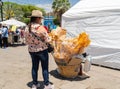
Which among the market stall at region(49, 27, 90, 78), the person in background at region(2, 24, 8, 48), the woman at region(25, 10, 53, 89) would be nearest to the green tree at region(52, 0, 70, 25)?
the person in background at region(2, 24, 8, 48)

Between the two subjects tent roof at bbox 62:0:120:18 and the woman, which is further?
tent roof at bbox 62:0:120:18

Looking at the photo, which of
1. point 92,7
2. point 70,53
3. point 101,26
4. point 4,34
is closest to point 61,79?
point 70,53

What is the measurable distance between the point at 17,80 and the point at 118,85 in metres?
2.82

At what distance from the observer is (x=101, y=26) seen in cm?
988

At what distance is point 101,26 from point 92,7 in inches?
37.3

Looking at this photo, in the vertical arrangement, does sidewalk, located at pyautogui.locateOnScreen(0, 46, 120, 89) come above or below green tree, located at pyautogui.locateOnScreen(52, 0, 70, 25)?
below

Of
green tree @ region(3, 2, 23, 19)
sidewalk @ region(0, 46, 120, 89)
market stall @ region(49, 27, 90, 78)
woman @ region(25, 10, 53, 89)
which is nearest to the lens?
Answer: woman @ region(25, 10, 53, 89)

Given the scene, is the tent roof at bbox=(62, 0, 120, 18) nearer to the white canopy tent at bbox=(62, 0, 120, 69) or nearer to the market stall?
the white canopy tent at bbox=(62, 0, 120, 69)

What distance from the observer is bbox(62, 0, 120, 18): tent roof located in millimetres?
9672

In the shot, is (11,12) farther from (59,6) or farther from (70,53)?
(70,53)

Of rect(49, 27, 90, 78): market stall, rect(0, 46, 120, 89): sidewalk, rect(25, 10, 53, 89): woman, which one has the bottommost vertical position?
rect(0, 46, 120, 89): sidewalk

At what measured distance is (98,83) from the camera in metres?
7.16

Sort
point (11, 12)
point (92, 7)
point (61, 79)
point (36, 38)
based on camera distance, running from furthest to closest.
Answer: point (11, 12), point (92, 7), point (61, 79), point (36, 38)

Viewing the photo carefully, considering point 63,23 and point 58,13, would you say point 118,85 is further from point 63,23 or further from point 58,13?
point 58,13
